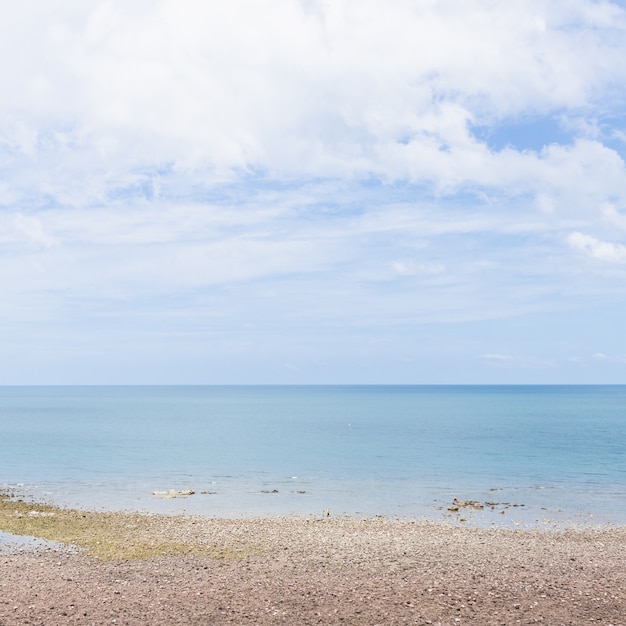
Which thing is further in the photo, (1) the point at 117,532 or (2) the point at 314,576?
(1) the point at 117,532

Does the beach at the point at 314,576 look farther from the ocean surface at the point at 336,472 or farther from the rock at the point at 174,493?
the rock at the point at 174,493

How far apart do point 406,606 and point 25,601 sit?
10477mm

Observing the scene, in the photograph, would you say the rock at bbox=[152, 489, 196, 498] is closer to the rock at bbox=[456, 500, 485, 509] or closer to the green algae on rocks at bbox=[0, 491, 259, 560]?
the green algae on rocks at bbox=[0, 491, 259, 560]

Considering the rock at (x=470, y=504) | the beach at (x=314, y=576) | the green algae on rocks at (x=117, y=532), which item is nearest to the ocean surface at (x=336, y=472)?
the rock at (x=470, y=504)

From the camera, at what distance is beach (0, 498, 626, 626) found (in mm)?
16875

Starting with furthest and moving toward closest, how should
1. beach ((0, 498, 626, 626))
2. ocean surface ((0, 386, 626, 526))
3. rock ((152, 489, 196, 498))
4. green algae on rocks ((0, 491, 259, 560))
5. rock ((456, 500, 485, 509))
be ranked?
rock ((152, 489, 196, 498))
ocean surface ((0, 386, 626, 526))
rock ((456, 500, 485, 509))
green algae on rocks ((0, 491, 259, 560))
beach ((0, 498, 626, 626))

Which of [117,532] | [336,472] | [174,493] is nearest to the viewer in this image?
[117,532]

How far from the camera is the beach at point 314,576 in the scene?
55.4ft

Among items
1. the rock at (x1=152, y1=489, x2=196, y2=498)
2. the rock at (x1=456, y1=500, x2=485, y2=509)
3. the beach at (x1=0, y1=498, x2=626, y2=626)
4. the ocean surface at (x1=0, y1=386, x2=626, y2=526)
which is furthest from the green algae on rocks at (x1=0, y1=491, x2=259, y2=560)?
the rock at (x1=456, y1=500, x2=485, y2=509)

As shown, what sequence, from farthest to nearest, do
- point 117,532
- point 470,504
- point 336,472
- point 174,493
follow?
point 336,472, point 174,493, point 470,504, point 117,532

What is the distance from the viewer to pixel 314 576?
20.1m

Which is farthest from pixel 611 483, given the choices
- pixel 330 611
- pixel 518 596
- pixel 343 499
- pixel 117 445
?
pixel 117 445

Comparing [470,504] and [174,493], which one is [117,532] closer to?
[174,493]

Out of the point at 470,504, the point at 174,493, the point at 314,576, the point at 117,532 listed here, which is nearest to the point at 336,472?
the point at 174,493
